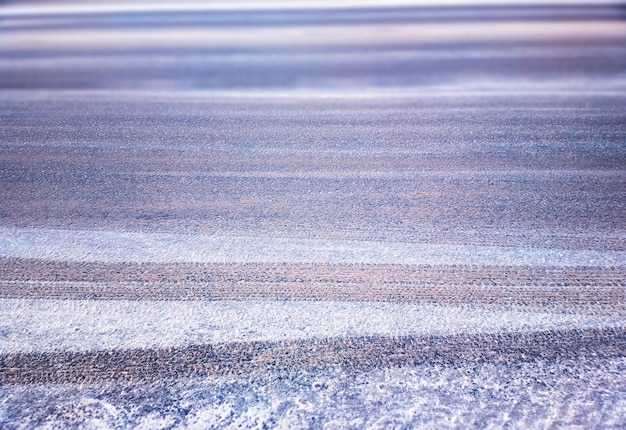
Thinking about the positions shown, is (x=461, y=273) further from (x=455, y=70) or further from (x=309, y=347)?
(x=455, y=70)

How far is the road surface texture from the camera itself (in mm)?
2662

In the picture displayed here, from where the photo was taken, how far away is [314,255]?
3.83 meters

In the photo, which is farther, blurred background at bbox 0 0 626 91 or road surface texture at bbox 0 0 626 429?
blurred background at bbox 0 0 626 91

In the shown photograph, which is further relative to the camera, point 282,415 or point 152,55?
point 152,55

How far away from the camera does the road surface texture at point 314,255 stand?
2662 mm

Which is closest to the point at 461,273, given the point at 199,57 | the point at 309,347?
the point at 309,347

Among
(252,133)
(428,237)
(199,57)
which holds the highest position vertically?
(199,57)

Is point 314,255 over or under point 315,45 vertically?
under

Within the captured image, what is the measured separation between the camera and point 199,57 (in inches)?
454

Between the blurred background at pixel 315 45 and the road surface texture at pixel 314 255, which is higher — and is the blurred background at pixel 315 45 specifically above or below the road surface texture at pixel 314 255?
above

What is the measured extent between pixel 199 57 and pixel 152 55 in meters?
1.05

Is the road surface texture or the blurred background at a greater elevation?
the blurred background

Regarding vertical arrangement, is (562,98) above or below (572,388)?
above

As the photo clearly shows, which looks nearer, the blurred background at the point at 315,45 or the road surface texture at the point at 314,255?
the road surface texture at the point at 314,255
